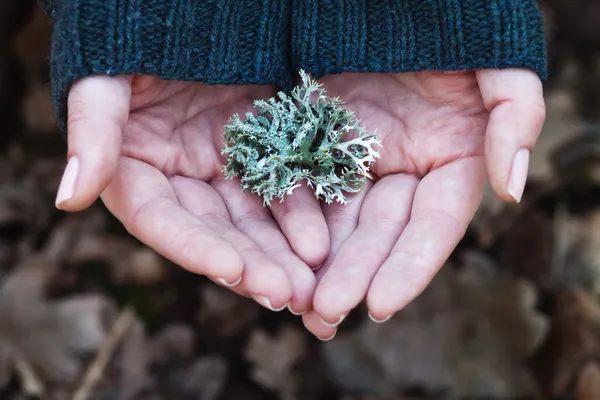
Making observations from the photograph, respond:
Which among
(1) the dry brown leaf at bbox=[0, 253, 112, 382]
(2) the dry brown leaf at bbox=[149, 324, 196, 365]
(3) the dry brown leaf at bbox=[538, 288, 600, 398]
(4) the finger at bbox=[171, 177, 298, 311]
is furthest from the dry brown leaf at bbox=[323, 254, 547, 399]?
(4) the finger at bbox=[171, 177, 298, 311]

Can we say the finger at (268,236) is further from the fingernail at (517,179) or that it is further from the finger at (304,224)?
the fingernail at (517,179)

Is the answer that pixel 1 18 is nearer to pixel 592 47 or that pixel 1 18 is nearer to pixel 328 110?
pixel 328 110

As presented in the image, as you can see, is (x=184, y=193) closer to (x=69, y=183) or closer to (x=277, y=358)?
(x=69, y=183)

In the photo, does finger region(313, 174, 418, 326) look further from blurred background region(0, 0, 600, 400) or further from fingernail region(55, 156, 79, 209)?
blurred background region(0, 0, 600, 400)

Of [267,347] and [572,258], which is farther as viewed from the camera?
[572,258]

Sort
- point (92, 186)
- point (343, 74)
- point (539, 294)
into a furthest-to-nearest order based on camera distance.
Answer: point (539, 294)
point (343, 74)
point (92, 186)

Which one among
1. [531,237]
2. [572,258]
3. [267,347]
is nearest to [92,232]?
A: [267,347]

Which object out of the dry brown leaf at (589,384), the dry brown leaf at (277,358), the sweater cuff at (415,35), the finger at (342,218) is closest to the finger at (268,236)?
the finger at (342,218)
